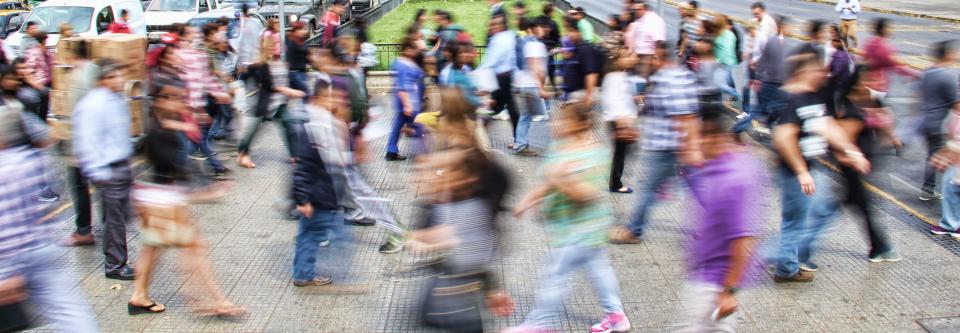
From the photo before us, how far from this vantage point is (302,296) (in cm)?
646

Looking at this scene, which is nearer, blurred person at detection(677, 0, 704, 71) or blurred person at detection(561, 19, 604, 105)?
blurred person at detection(561, 19, 604, 105)

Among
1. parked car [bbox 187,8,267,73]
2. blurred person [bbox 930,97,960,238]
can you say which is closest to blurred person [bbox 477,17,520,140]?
blurred person [bbox 930,97,960,238]

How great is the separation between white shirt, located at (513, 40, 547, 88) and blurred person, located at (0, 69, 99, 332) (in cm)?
604

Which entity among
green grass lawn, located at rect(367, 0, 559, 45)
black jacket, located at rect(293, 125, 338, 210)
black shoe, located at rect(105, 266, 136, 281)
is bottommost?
green grass lawn, located at rect(367, 0, 559, 45)

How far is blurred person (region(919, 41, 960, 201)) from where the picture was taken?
7.83m

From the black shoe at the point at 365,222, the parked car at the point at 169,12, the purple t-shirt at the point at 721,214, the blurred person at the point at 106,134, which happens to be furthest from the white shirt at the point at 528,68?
the parked car at the point at 169,12

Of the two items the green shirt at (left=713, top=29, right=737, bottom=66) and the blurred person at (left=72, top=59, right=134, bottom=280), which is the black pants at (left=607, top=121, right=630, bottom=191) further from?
the blurred person at (left=72, top=59, right=134, bottom=280)

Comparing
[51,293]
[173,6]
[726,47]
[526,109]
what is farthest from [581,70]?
[173,6]

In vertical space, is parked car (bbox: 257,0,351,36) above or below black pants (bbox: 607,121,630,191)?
below

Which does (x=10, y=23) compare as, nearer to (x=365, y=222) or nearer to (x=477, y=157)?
(x=365, y=222)

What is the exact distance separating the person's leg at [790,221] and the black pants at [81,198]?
5434 millimetres

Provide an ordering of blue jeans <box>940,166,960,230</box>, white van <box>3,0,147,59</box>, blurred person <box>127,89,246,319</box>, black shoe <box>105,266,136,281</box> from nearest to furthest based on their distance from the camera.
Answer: blurred person <box>127,89,246,319</box> → black shoe <box>105,266,136,281</box> → blue jeans <box>940,166,960,230</box> → white van <box>3,0,147,59</box>

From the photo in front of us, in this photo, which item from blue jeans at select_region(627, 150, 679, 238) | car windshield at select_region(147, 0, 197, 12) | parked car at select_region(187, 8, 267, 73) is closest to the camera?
blue jeans at select_region(627, 150, 679, 238)

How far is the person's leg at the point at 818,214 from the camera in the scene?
257 inches
